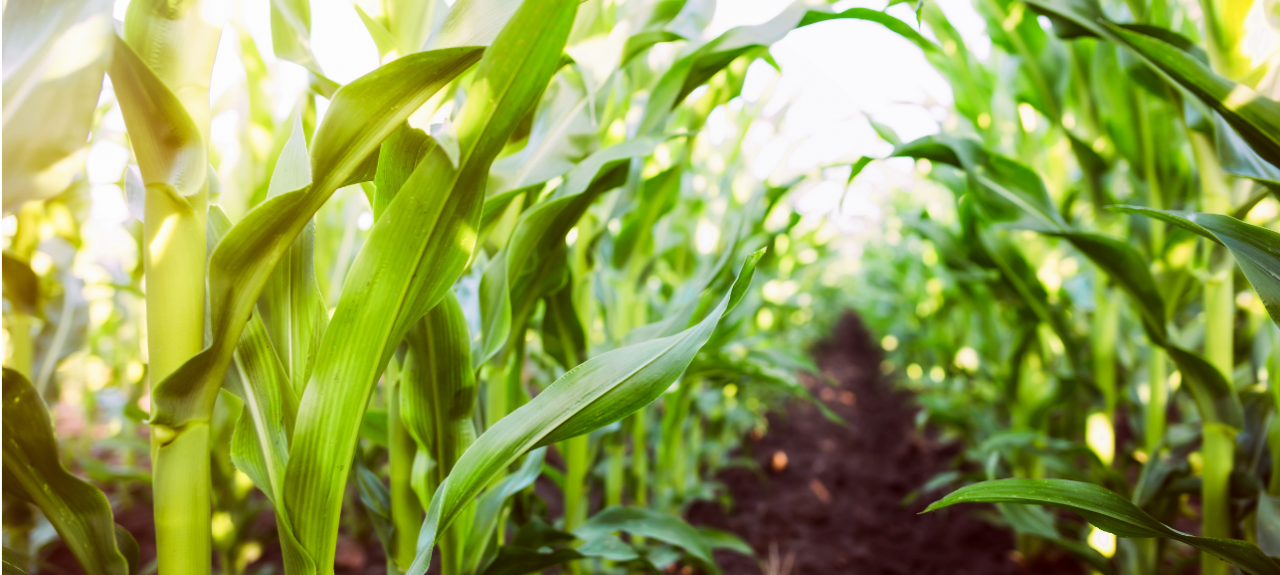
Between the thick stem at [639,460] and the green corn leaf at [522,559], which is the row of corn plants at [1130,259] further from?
the thick stem at [639,460]

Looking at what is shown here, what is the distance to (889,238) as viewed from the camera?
376 cm

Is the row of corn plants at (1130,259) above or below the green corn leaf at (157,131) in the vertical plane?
below

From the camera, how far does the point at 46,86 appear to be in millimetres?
302

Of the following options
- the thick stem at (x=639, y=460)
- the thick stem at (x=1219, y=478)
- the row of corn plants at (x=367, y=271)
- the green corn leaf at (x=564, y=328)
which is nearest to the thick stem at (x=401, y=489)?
the row of corn plants at (x=367, y=271)

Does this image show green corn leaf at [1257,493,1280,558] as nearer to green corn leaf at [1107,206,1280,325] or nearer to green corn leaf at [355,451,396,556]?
green corn leaf at [1107,206,1280,325]

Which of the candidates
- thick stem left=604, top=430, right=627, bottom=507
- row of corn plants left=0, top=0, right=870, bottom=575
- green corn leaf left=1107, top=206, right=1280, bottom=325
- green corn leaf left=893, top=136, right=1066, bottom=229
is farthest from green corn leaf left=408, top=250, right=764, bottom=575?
thick stem left=604, top=430, right=627, bottom=507

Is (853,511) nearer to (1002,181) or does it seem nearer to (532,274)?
(1002,181)

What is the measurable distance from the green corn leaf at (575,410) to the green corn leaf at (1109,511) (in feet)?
0.82

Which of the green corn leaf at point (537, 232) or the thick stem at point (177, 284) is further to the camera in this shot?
the green corn leaf at point (537, 232)

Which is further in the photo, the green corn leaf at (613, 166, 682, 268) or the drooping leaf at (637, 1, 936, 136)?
the green corn leaf at (613, 166, 682, 268)

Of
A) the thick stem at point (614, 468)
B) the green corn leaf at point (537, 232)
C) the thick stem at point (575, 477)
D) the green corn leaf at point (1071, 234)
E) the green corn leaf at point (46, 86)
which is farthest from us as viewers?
the thick stem at point (614, 468)

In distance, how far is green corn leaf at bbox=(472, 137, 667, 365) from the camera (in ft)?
1.70

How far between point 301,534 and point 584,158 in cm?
43

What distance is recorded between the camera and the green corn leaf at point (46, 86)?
302 mm
